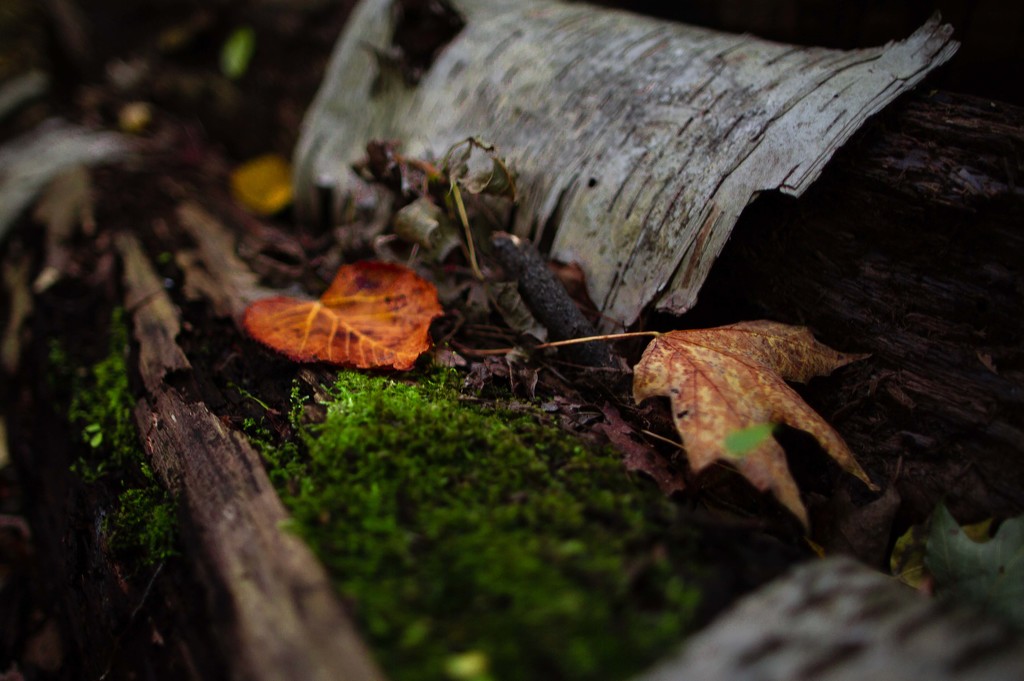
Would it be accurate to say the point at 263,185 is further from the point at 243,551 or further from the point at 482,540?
the point at 482,540

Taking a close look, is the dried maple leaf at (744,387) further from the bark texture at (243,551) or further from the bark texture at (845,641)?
the bark texture at (243,551)

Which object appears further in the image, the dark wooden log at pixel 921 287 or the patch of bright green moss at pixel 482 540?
the dark wooden log at pixel 921 287

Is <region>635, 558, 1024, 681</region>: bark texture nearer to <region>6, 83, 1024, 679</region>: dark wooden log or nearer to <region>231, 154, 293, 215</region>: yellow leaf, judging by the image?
<region>6, 83, 1024, 679</region>: dark wooden log

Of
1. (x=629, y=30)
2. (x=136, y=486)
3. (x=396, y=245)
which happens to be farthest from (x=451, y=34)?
(x=136, y=486)

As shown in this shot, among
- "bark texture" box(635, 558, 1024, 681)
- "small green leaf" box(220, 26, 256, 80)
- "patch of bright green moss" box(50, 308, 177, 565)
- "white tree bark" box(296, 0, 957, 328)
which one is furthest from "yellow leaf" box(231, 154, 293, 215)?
"bark texture" box(635, 558, 1024, 681)

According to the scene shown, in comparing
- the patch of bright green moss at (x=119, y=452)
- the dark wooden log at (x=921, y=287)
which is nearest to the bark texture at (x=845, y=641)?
the dark wooden log at (x=921, y=287)

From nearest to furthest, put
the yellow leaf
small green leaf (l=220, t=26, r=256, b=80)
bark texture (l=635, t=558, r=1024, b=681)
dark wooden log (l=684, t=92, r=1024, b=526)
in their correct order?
bark texture (l=635, t=558, r=1024, b=681)
dark wooden log (l=684, t=92, r=1024, b=526)
the yellow leaf
small green leaf (l=220, t=26, r=256, b=80)
